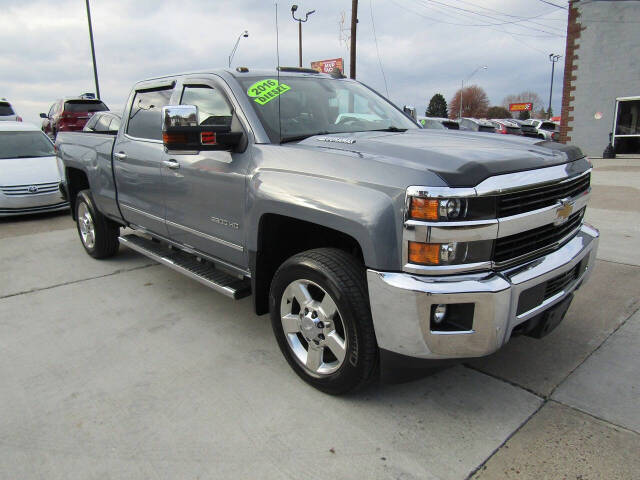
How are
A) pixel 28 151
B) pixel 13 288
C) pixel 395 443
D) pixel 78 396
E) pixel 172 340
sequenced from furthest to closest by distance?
pixel 28 151 → pixel 13 288 → pixel 172 340 → pixel 78 396 → pixel 395 443

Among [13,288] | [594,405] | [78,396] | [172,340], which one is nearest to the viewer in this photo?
[594,405]

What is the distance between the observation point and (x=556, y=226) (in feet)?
8.36

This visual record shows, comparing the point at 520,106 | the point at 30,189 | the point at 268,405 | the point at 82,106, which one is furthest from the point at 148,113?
the point at 520,106

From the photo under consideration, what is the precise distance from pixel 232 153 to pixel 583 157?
222 centimetres

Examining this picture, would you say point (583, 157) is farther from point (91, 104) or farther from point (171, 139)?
point (91, 104)

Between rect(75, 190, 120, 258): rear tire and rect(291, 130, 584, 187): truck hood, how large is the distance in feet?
10.7

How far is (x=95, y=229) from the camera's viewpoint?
5.28 metres

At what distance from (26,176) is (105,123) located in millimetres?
2698

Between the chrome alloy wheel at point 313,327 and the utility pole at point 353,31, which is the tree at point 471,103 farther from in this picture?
the chrome alloy wheel at point 313,327

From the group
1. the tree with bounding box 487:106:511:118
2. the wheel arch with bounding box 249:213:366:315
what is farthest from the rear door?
the tree with bounding box 487:106:511:118

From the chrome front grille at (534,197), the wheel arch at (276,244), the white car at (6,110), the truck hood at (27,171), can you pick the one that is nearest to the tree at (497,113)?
the white car at (6,110)

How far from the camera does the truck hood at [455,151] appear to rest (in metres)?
2.15

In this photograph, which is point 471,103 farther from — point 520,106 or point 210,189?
point 210,189

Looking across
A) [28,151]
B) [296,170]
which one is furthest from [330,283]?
[28,151]
